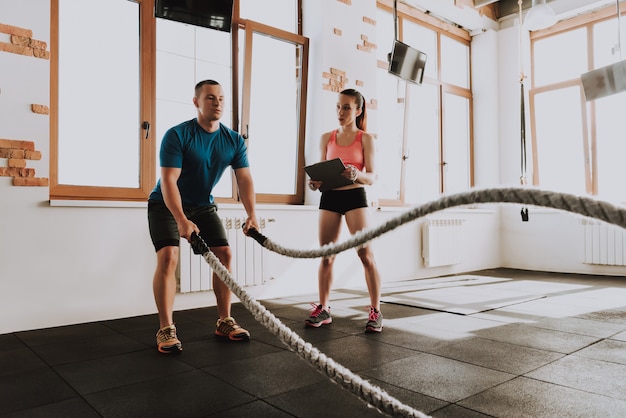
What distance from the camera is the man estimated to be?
7.34ft

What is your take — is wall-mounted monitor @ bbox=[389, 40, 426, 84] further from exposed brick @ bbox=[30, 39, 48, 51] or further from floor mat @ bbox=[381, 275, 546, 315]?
exposed brick @ bbox=[30, 39, 48, 51]

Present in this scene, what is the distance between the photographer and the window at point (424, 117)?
16.7 ft

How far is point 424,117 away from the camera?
220 inches

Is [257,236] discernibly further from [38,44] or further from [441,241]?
[441,241]

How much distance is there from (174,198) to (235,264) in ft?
4.93

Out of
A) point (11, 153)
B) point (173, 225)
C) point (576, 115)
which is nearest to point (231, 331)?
point (173, 225)

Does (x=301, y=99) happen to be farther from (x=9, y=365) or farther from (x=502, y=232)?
(x=502, y=232)

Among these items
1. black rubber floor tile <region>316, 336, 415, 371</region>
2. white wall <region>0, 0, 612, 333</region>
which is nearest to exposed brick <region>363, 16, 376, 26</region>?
white wall <region>0, 0, 612, 333</region>

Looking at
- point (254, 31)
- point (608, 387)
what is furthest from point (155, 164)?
point (608, 387)

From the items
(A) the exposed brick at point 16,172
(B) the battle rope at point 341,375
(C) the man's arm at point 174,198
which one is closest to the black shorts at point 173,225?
(C) the man's arm at point 174,198

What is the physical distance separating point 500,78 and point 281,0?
333 cm

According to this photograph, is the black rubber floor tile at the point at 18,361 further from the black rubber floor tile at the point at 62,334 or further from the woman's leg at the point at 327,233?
the woman's leg at the point at 327,233

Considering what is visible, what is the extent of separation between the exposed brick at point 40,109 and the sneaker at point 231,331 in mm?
1636

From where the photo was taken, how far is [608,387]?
1771mm
